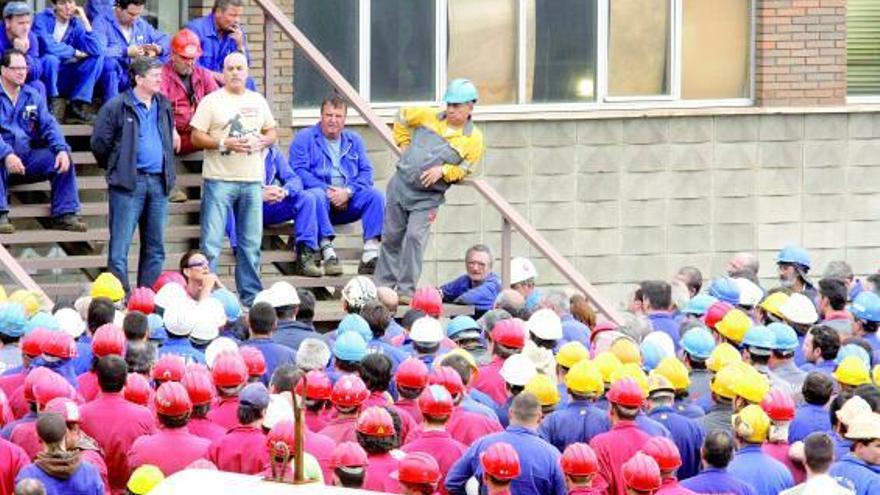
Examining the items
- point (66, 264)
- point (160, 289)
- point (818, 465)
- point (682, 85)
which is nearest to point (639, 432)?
point (818, 465)

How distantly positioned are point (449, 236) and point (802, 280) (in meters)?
3.87

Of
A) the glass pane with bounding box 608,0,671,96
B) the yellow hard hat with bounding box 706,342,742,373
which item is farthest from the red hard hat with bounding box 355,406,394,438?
the glass pane with bounding box 608,0,671,96

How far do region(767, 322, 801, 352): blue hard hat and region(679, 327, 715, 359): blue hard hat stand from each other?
42 centimetres

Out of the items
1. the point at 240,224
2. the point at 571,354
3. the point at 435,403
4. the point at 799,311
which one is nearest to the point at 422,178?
the point at 240,224

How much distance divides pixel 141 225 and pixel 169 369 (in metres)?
4.71

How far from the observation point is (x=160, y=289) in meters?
16.9

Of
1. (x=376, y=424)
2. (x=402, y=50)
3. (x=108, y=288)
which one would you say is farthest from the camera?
(x=402, y=50)

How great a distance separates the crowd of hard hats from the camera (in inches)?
482

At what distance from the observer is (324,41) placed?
22.0 metres

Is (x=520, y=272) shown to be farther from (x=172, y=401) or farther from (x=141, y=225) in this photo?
(x=172, y=401)

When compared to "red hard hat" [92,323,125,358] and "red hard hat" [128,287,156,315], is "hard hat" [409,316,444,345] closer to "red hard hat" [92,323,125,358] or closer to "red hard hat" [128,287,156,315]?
"red hard hat" [128,287,156,315]

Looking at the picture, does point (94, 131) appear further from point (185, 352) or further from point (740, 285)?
point (740, 285)

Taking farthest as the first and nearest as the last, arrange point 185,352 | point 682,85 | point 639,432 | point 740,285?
1. point 682,85
2. point 740,285
3. point 185,352
4. point 639,432

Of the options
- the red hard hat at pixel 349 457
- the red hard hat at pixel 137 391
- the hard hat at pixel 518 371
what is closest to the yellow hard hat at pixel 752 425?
the hard hat at pixel 518 371
